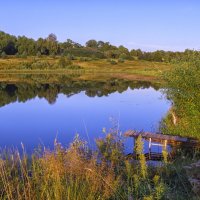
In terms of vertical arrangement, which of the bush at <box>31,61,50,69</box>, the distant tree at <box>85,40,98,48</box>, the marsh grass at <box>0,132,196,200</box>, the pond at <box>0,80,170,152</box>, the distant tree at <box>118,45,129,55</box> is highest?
the distant tree at <box>85,40,98,48</box>

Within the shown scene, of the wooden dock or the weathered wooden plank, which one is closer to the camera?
the wooden dock

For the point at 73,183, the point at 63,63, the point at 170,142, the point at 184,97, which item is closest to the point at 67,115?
the point at 184,97

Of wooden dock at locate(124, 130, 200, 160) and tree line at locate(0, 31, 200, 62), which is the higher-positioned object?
tree line at locate(0, 31, 200, 62)

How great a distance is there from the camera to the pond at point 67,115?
815 inches

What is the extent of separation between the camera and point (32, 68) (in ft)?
294

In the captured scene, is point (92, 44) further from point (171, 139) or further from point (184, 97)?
point (171, 139)

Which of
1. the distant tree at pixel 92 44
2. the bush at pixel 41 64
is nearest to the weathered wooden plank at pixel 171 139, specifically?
the bush at pixel 41 64

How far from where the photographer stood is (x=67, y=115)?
29516mm

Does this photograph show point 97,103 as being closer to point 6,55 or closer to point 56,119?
point 56,119

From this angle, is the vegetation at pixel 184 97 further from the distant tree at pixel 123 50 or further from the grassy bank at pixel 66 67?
the distant tree at pixel 123 50

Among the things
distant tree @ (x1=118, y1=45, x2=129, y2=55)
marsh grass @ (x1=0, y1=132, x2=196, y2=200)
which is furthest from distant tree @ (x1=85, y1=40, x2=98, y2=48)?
marsh grass @ (x1=0, y1=132, x2=196, y2=200)

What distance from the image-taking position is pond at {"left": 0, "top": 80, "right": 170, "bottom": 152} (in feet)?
67.9

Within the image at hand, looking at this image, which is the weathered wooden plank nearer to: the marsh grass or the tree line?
the marsh grass

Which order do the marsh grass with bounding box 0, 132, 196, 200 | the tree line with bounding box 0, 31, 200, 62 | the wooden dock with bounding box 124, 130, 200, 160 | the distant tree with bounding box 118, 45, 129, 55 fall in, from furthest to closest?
the distant tree with bounding box 118, 45, 129, 55, the tree line with bounding box 0, 31, 200, 62, the wooden dock with bounding box 124, 130, 200, 160, the marsh grass with bounding box 0, 132, 196, 200
